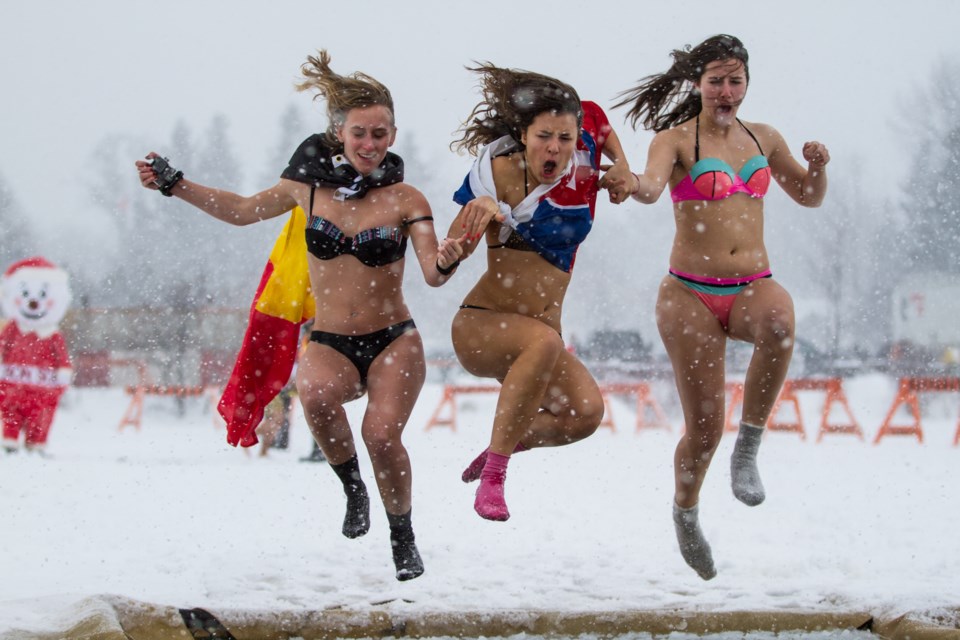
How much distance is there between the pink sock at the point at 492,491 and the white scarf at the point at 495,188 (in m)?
0.91

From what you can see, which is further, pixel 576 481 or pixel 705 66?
pixel 576 481

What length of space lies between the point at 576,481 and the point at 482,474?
6.43 metres

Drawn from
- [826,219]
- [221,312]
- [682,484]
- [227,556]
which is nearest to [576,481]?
[227,556]

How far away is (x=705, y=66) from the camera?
4750mm

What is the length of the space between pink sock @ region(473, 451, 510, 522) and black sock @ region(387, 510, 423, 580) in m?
0.46

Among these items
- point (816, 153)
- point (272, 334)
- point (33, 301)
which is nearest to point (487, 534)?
point (272, 334)

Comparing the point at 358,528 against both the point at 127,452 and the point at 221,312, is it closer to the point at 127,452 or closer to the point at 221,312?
the point at 127,452

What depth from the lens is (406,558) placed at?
15.0 feet

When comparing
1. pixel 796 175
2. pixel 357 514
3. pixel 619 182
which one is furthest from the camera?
pixel 796 175

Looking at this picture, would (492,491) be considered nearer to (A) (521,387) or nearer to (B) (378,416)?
(A) (521,387)

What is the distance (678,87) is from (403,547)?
7.83 feet

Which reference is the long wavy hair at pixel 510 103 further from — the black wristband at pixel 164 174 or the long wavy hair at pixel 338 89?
the black wristband at pixel 164 174

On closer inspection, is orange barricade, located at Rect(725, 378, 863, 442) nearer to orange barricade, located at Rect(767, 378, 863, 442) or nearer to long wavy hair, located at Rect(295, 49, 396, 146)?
orange barricade, located at Rect(767, 378, 863, 442)

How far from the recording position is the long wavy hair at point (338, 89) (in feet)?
14.9
